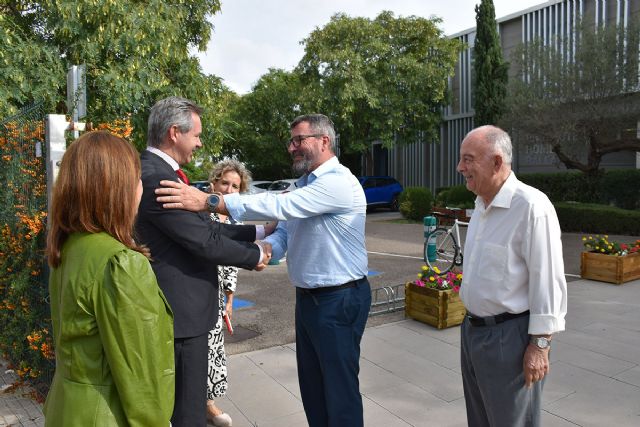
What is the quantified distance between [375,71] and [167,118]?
19945 millimetres

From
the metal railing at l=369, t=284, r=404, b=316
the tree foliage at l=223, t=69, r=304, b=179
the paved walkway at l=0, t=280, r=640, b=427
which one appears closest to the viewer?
the paved walkway at l=0, t=280, r=640, b=427

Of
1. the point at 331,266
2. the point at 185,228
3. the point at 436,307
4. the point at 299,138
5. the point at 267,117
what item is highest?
the point at 267,117

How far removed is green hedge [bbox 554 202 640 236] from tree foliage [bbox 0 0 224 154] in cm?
1144

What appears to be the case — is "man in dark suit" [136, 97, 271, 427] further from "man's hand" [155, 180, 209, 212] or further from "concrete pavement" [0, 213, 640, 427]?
"concrete pavement" [0, 213, 640, 427]

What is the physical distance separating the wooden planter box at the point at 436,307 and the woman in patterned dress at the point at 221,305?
101 inches

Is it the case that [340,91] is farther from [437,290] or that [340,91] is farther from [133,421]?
[133,421]

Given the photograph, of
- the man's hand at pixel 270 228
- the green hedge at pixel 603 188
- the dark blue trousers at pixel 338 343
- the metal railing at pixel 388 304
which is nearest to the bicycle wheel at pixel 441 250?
the metal railing at pixel 388 304

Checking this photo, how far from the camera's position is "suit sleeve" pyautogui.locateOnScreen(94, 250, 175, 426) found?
1512 mm

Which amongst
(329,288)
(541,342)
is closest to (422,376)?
(329,288)

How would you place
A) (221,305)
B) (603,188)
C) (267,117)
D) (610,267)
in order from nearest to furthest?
(221,305) < (610,267) < (603,188) < (267,117)

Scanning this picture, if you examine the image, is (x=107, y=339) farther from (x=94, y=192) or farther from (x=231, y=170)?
(x=231, y=170)

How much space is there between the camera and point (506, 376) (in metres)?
2.23

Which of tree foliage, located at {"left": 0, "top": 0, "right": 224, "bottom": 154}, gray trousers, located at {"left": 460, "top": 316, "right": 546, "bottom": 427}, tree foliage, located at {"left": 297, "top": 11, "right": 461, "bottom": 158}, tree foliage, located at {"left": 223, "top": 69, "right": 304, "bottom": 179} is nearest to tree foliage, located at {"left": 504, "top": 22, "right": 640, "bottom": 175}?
tree foliage, located at {"left": 297, "top": 11, "right": 461, "bottom": 158}

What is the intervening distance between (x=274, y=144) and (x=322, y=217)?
2532cm
